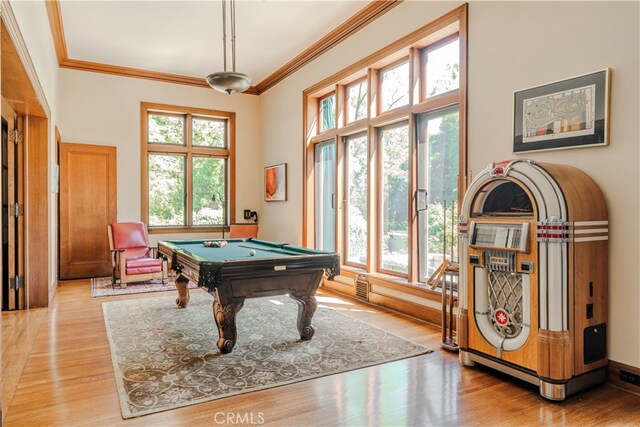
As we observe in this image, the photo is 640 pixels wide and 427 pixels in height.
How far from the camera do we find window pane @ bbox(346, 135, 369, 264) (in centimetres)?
566

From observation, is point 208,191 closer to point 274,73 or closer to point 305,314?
point 274,73

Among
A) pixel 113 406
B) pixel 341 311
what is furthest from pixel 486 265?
pixel 113 406

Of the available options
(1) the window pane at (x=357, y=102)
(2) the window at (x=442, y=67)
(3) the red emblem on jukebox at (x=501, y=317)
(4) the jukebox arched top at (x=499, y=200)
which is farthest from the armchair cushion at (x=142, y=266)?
(3) the red emblem on jukebox at (x=501, y=317)

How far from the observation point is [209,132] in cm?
809

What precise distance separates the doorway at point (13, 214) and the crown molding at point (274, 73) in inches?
58.5

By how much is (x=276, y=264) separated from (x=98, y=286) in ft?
13.5

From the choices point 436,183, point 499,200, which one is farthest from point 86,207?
point 499,200

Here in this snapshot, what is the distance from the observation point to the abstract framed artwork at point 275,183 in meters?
7.28

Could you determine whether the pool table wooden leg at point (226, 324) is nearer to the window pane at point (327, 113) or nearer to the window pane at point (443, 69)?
the window pane at point (443, 69)

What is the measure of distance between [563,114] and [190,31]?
470 centimetres

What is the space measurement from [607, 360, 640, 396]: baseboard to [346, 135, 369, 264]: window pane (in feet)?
10.3

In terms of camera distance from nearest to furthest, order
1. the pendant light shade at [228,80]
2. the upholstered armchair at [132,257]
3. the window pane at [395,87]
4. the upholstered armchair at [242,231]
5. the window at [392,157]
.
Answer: the pendant light shade at [228,80] < the window at [392,157] < the window pane at [395,87] < the upholstered armchair at [132,257] < the upholstered armchair at [242,231]

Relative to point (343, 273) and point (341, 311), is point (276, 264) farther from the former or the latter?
point (343, 273)

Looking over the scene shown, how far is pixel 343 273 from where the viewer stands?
18.8 feet
